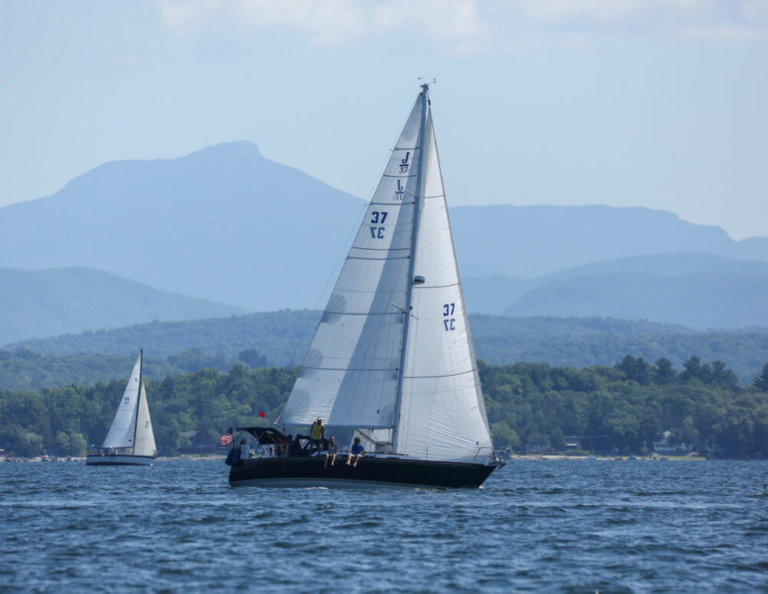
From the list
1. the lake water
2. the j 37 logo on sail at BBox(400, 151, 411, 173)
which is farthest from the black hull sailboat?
the j 37 logo on sail at BBox(400, 151, 411, 173)

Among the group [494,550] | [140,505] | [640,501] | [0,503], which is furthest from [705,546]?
[0,503]

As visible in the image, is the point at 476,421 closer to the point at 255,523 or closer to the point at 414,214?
the point at 414,214

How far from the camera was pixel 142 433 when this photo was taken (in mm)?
137000

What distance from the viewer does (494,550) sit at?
40.1m

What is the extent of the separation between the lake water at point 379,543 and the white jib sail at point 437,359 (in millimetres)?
2205

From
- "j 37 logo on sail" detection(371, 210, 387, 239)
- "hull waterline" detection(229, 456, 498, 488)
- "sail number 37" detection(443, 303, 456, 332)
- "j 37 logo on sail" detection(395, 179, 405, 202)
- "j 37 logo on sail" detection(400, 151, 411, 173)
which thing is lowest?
"hull waterline" detection(229, 456, 498, 488)

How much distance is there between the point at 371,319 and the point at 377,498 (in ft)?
24.1

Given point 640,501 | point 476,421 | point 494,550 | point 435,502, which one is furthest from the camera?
point 640,501

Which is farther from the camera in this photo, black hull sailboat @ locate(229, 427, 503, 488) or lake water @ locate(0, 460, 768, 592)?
black hull sailboat @ locate(229, 427, 503, 488)

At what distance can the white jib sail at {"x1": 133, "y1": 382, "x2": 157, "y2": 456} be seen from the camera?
136m

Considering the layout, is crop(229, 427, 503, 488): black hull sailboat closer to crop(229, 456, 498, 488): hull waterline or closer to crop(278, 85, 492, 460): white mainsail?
crop(229, 456, 498, 488): hull waterline

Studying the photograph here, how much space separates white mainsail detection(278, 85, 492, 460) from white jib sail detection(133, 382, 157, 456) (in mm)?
81011

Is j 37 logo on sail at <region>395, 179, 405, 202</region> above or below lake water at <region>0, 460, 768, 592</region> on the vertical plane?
above

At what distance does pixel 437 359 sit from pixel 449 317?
69.2 inches
